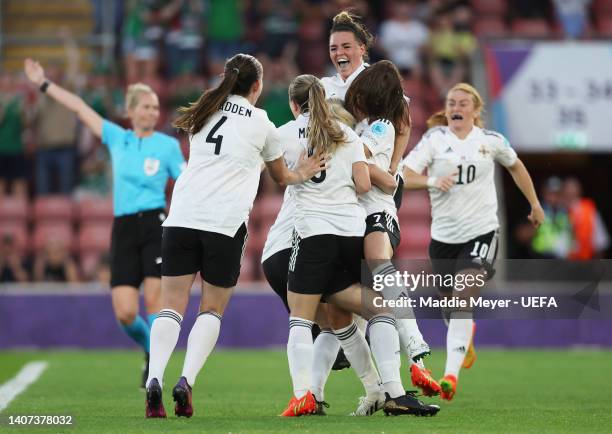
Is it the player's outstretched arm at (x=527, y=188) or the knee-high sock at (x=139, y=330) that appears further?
the knee-high sock at (x=139, y=330)

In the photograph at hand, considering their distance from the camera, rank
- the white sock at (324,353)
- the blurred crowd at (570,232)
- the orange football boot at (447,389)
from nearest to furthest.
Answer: the white sock at (324,353)
the orange football boot at (447,389)
the blurred crowd at (570,232)

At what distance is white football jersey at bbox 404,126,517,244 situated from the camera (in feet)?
34.0

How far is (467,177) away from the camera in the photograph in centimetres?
1039

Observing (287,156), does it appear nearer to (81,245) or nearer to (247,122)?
(247,122)

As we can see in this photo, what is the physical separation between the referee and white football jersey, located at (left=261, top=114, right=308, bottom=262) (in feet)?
7.43

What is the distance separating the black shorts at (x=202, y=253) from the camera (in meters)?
8.07

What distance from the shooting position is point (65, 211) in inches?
744

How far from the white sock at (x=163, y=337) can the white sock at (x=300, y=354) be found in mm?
712

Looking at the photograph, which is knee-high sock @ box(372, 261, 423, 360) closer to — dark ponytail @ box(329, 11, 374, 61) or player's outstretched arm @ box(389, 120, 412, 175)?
player's outstretched arm @ box(389, 120, 412, 175)

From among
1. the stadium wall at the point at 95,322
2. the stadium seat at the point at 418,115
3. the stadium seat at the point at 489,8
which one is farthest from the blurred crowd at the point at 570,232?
the stadium seat at the point at 489,8

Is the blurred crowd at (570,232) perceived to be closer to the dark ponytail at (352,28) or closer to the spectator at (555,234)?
the spectator at (555,234)

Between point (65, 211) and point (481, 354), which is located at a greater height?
point (65, 211)

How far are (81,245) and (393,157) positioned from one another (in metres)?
10.8

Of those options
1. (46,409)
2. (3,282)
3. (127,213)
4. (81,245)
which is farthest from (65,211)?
(46,409)
